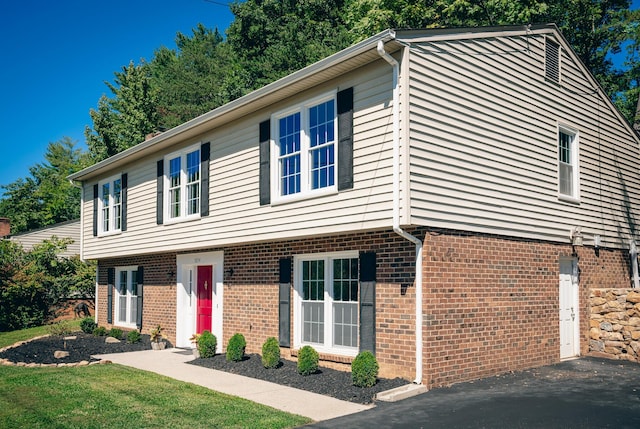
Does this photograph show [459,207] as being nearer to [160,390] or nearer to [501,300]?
[501,300]

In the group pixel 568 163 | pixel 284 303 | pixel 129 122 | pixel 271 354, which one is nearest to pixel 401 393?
pixel 271 354

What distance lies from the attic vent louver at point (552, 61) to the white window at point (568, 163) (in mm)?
1183

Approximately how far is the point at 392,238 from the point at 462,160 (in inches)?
73.8

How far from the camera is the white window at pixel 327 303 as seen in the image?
11.4 m

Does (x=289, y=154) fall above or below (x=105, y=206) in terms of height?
above

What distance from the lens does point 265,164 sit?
1283cm

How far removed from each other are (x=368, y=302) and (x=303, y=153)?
327 cm

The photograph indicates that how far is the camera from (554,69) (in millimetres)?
13703

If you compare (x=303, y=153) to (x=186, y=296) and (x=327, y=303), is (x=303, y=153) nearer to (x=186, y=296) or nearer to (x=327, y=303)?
(x=327, y=303)

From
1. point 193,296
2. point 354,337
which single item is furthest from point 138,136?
point 354,337

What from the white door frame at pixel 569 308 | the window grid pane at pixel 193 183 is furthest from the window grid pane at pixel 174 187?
the white door frame at pixel 569 308

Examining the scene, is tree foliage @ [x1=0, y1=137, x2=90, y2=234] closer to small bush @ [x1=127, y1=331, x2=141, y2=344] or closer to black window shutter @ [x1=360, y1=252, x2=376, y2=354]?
small bush @ [x1=127, y1=331, x2=141, y2=344]

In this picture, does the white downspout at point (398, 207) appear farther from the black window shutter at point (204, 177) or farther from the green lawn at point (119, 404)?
the black window shutter at point (204, 177)

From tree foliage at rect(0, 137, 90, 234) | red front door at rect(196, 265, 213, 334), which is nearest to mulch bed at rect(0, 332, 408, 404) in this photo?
red front door at rect(196, 265, 213, 334)
